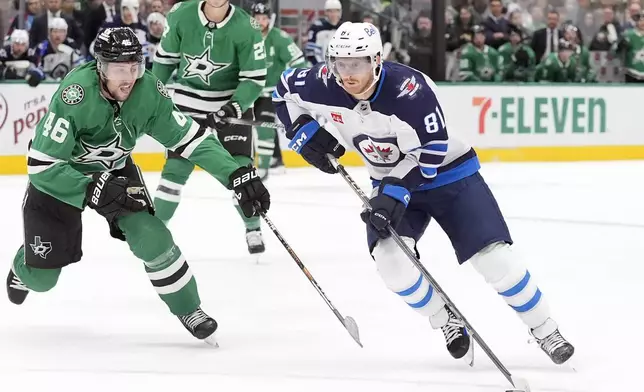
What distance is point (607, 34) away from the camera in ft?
37.1

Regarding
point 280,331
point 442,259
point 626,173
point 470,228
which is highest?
point 470,228

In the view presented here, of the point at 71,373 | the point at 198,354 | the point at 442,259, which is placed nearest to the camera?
the point at 71,373

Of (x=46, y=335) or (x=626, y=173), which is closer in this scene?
(x=46, y=335)

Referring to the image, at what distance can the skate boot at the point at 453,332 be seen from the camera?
10.9 ft

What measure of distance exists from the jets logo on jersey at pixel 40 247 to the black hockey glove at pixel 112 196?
0.98ft

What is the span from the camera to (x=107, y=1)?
358 inches

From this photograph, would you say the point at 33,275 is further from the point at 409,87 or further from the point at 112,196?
the point at 409,87

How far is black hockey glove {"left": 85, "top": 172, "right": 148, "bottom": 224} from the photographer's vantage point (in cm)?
338

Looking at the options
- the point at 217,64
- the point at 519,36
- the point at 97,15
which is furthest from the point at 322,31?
the point at 217,64

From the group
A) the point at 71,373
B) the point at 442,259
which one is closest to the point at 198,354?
the point at 71,373

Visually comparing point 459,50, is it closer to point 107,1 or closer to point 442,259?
point 107,1

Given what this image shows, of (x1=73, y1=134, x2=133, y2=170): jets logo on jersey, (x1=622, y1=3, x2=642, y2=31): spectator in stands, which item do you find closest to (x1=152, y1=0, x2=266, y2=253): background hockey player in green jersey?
(x1=73, y1=134, x2=133, y2=170): jets logo on jersey

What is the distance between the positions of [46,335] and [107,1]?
5705 mm

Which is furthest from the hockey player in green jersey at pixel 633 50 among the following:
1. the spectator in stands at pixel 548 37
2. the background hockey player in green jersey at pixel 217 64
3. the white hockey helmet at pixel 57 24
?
the background hockey player in green jersey at pixel 217 64
